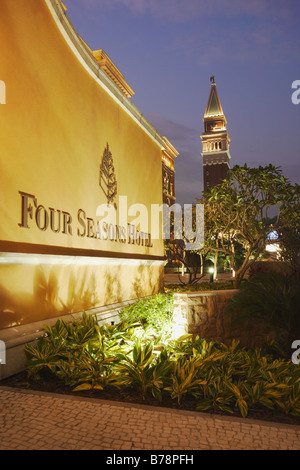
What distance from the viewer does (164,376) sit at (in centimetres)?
491

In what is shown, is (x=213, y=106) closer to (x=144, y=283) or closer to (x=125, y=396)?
(x=144, y=283)

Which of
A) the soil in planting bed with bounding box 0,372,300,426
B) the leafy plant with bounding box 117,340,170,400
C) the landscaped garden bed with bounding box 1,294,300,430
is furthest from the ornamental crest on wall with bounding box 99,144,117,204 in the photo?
the soil in planting bed with bounding box 0,372,300,426

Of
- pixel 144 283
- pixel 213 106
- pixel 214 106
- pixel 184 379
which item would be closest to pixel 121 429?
pixel 184 379

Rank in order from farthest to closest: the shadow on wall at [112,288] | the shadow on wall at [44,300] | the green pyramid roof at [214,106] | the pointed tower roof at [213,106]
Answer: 1. the green pyramid roof at [214,106]
2. the pointed tower roof at [213,106]
3. the shadow on wall at [112,288]
4. the shadow on wall at [44,300]

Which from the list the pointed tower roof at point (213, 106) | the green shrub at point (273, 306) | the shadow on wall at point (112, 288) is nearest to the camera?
the green shrub at point (273, 306)

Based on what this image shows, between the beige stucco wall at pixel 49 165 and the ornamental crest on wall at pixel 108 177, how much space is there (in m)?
0.20

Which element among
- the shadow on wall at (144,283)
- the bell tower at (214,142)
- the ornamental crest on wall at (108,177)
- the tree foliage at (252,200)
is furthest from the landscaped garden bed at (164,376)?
the bell tower at (214,142)

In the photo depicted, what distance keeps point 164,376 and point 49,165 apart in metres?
4.27

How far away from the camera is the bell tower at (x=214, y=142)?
440 feet

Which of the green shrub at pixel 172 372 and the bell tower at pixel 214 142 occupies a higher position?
the bell tower at pixel 214 142

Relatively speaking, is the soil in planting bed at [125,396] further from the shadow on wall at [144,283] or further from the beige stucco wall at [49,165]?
the shadow on wall at [144,283]

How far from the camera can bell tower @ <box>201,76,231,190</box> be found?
13412cm

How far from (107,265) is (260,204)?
6965mm

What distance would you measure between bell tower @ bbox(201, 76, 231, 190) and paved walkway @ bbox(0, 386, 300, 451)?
13172 centimetres
